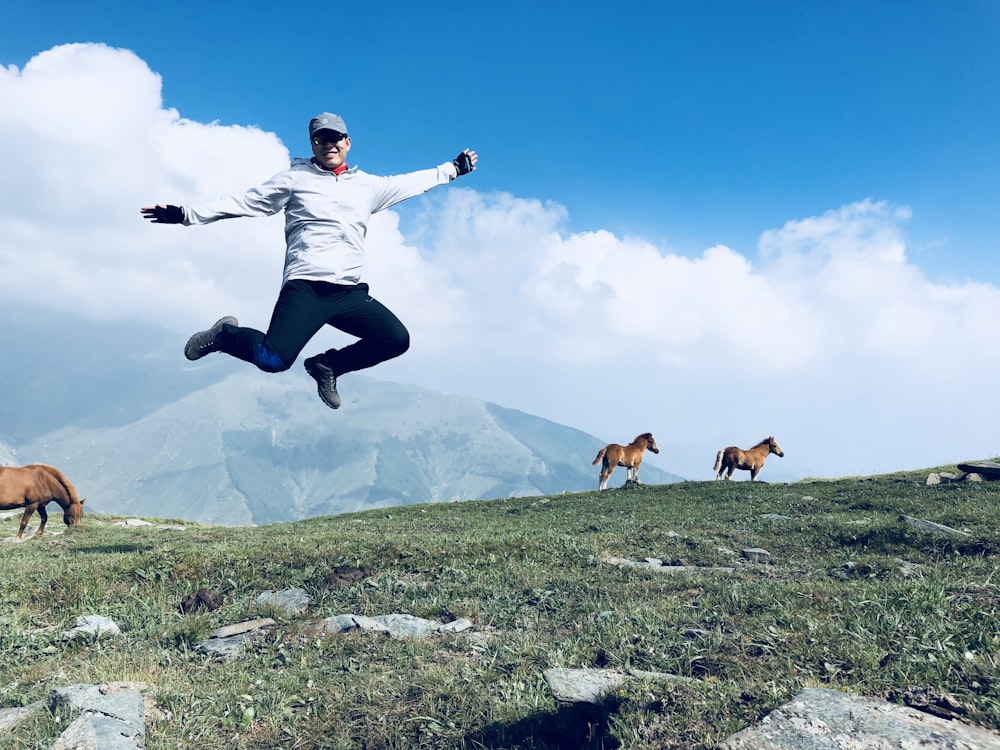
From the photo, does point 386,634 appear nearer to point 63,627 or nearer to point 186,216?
point 63,627

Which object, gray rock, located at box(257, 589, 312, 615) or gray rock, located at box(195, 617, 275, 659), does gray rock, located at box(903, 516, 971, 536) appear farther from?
gray rock, located at box(195, 617, 275, 659)

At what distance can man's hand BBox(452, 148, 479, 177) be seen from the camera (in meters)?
9.15

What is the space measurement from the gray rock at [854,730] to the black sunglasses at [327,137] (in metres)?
7.37

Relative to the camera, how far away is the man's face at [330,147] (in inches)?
306

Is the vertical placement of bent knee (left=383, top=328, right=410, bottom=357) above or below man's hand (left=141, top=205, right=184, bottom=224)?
below

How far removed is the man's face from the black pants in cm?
165

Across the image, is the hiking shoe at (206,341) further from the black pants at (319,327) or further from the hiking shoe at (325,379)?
the hiking shoe at (325,379)

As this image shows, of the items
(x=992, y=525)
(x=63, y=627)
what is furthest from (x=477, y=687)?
(x=992, y=525)

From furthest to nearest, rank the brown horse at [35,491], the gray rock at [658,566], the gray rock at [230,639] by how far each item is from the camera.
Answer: the brown horse at [35,491], the gray rock at [658,566], the gray rock at [230,639]

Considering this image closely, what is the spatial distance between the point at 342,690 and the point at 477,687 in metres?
1.21

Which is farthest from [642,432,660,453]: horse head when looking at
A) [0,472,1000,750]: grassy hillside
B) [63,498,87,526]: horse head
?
[63,498,87,526]: horse head

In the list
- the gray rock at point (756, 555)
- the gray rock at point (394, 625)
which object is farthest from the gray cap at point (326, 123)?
the gray rock at point (756, 555)

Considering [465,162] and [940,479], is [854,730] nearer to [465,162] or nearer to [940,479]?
[465,162]

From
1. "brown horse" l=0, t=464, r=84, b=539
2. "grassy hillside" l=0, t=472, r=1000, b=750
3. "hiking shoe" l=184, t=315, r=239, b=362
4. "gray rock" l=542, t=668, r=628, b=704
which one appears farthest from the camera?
"brown horse" l=0, t=464, r=84, b=539
